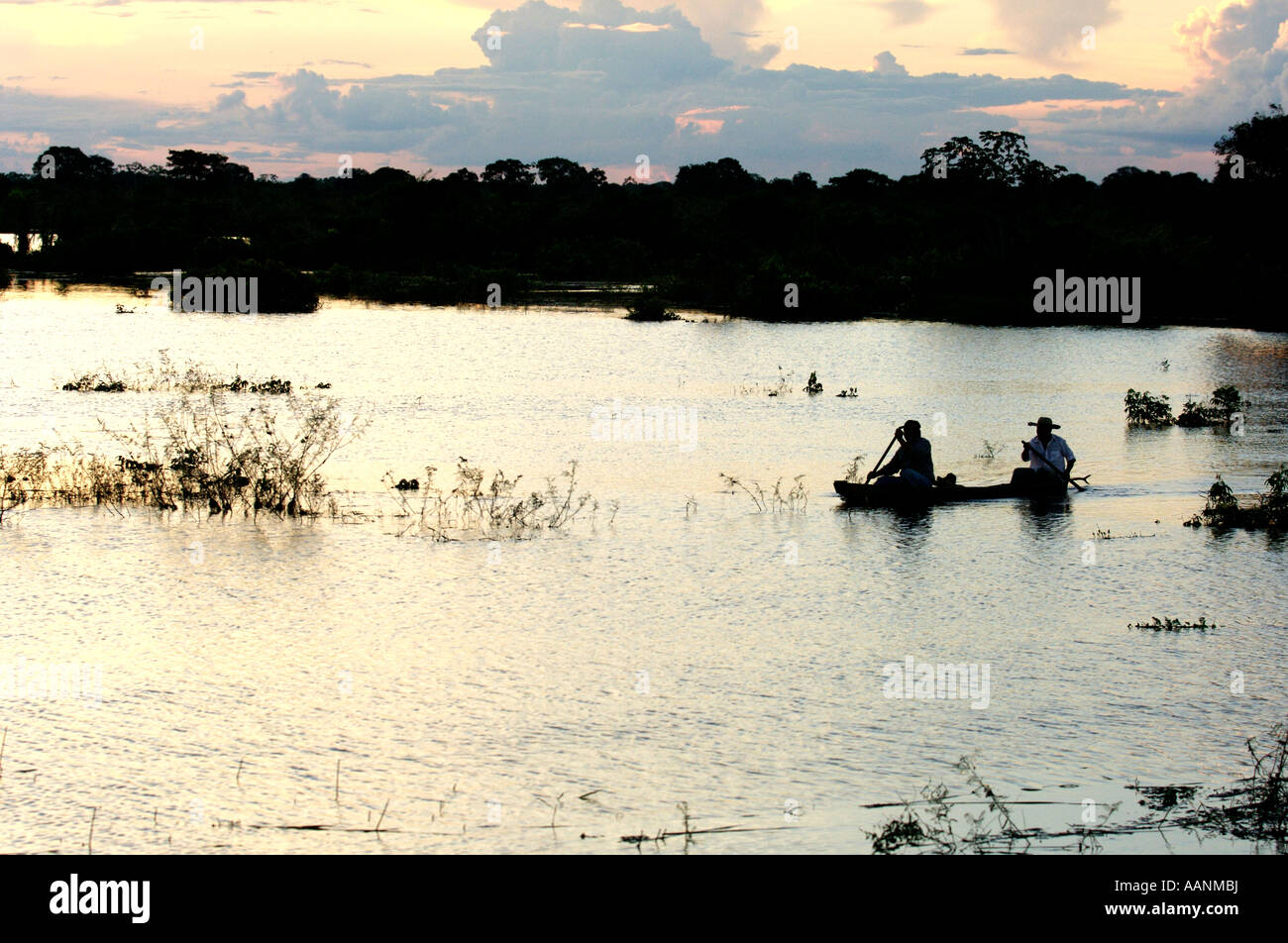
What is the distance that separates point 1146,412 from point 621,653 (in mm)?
20008

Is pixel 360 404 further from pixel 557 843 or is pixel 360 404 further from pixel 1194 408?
pixel 557 843

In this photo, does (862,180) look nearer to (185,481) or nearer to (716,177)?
(716,177)

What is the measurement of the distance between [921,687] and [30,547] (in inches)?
404

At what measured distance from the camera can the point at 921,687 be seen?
10.8m

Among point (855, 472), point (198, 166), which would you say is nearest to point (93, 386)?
point (855, 472)

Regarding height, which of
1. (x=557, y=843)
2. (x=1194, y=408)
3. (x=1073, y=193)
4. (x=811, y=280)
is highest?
(x=1073, y=193)

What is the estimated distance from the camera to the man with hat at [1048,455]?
19.2 metres

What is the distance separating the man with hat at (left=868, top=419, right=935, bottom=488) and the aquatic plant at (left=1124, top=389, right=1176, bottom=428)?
11557 mm

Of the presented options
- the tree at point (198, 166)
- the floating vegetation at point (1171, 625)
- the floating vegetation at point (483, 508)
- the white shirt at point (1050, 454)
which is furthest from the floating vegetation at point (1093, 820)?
the tree at point (198, 166)

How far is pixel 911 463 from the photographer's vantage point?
1848 cm

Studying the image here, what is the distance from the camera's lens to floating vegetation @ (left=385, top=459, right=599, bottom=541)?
54.5 feet

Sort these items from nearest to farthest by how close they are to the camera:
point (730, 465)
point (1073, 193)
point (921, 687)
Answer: point (921, 687) < point (730, 465) < point (1073, 193)

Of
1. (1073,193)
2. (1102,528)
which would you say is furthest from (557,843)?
(1073,193)

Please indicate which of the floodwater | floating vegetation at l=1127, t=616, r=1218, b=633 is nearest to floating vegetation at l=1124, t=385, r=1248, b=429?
the floodwater
